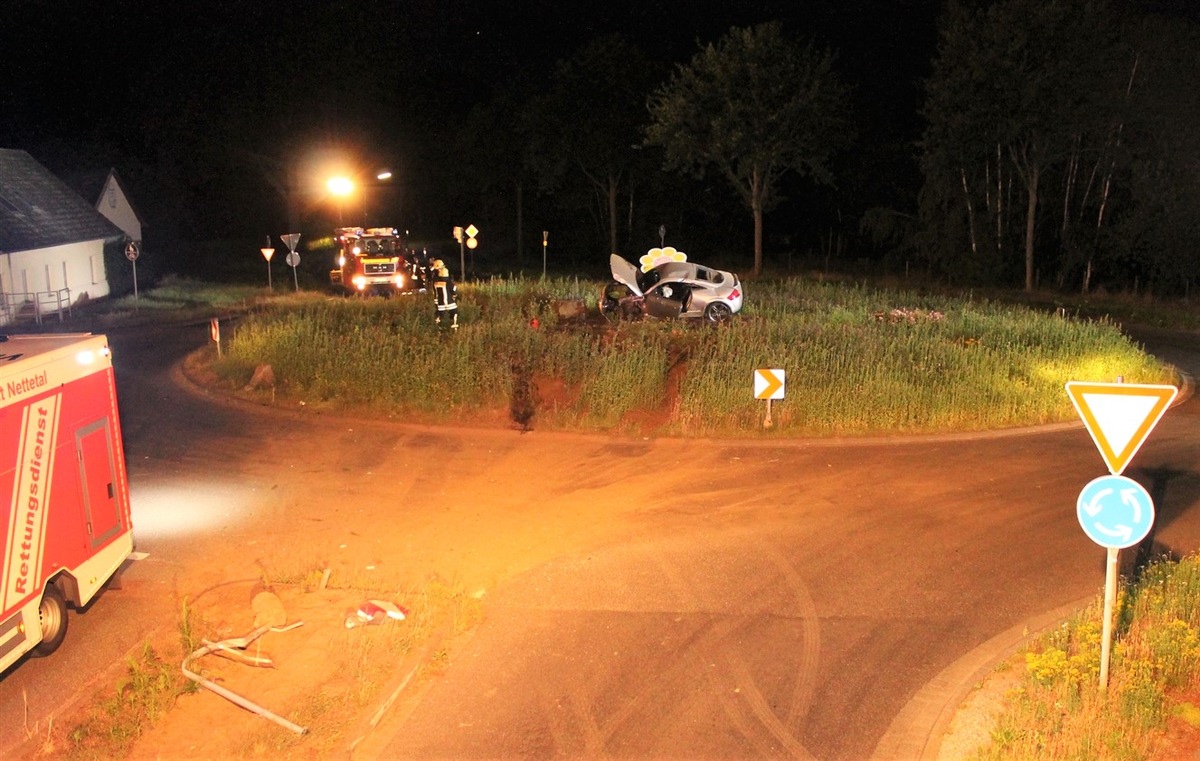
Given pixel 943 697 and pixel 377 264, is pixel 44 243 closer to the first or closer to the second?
pixel 377 264

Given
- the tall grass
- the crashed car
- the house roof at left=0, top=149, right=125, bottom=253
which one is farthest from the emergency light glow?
the house roof at left=0, top=149, right=125, bottom=253

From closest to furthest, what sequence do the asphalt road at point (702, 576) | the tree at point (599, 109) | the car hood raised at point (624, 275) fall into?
the asphalt road at point (702, 576) < the car hood raised at point (624, 275) < the tree at point (599, 109)

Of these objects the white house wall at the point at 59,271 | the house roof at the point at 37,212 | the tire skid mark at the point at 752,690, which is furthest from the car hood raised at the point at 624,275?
the white house wall at the point at 59,271

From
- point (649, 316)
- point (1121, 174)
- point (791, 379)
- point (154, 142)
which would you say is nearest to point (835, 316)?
point (649, 316)

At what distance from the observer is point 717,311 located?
83.1 feet

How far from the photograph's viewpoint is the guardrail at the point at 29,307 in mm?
31109

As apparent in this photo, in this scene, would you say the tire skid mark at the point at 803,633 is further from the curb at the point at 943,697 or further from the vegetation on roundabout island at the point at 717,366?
the vegetation on roundabout island at the point at 717,366

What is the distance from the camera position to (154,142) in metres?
67.7

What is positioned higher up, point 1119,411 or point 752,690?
point 1119,411

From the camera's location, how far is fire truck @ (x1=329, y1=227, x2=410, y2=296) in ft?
114

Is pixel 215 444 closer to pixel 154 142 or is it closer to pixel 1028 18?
pixel 1028 18

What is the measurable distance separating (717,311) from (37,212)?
25.2 metres

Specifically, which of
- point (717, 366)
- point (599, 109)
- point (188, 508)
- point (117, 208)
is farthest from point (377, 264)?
point (117, 208)

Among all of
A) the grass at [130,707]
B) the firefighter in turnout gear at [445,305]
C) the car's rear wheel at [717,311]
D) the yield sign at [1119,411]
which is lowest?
the grass at [130,707]
